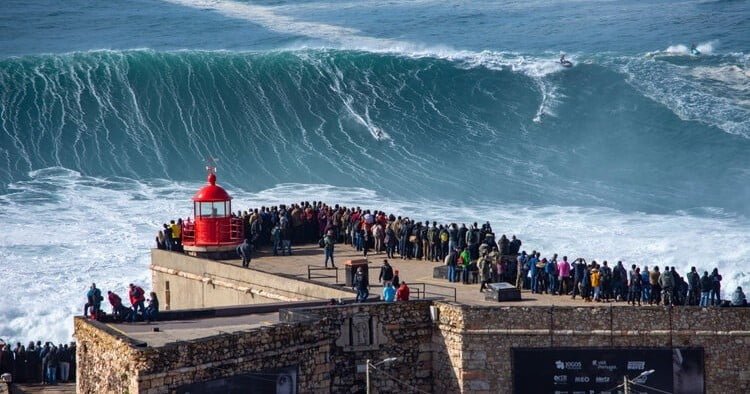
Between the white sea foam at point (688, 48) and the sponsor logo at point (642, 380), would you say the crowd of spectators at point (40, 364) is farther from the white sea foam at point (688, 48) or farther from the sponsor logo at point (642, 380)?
the white sea foam at point (688, 48)

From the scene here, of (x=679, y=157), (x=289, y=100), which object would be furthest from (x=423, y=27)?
(x=679, y=157)

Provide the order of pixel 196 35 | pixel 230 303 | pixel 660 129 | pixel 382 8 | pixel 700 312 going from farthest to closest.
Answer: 1. pixel 382 8
2. pixel 196 35
3. pixel 660 129
4. pixel 230 303
5. pixel 700 312

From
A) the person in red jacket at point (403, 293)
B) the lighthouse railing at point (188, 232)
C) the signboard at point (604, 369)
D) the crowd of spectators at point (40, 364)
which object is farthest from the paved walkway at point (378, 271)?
the crowd of spectators at point (40, 364)

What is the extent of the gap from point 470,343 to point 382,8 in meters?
56.1

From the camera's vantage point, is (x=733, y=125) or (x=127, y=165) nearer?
(x=127, y=165)

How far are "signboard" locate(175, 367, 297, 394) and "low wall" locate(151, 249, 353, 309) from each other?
345cm

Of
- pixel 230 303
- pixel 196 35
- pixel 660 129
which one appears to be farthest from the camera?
pixel 196 35

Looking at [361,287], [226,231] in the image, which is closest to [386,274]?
[361,287]

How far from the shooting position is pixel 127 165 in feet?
216

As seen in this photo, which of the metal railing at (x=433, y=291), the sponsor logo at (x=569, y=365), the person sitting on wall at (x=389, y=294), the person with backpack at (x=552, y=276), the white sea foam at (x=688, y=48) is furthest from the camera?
the white sea foam at (x=688, y=48)

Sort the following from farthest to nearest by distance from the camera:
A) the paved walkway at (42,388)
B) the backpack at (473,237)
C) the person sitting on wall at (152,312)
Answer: the backpack at (473,237)
the paved walkway at (42,388)
the person sitting on wall at (152,312)

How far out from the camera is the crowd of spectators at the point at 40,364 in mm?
39531

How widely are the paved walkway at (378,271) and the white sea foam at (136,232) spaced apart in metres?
7.82

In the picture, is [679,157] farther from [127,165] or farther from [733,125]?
[127,165]
